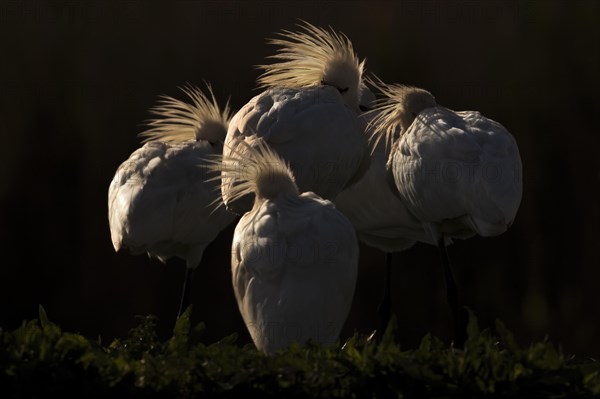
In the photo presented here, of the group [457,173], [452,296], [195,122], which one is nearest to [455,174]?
[457,173]

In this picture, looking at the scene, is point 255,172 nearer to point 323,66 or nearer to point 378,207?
point 323,66

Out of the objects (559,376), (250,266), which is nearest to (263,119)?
(250,266)

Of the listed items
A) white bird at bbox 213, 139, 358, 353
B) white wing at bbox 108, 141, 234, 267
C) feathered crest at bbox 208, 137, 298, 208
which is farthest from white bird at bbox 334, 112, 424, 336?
white bird at bbox 213, 139, 358, 353

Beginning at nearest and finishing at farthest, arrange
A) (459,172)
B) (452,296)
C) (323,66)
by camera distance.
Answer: (459,172), (452,296), (323,66)

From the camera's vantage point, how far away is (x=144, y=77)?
1261 cm

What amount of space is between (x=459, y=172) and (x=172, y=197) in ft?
6.57

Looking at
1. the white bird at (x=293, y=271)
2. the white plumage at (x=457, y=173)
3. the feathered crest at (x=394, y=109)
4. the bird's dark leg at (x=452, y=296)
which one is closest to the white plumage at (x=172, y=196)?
the feathered crest at (x=394, y=109)

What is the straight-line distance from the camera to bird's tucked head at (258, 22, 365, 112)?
8797mm

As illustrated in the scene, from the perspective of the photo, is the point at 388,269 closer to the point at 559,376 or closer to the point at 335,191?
the point at 335,191

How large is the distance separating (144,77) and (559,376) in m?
7.77

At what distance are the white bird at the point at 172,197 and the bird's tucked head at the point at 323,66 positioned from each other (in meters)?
0.58

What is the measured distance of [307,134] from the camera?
7965 millimetres

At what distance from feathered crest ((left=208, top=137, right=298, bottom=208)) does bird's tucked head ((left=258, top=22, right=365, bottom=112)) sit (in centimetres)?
118

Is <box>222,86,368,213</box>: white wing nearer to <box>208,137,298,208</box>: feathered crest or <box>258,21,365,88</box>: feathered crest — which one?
<box>208,137,298,208</box>: feathered crest
